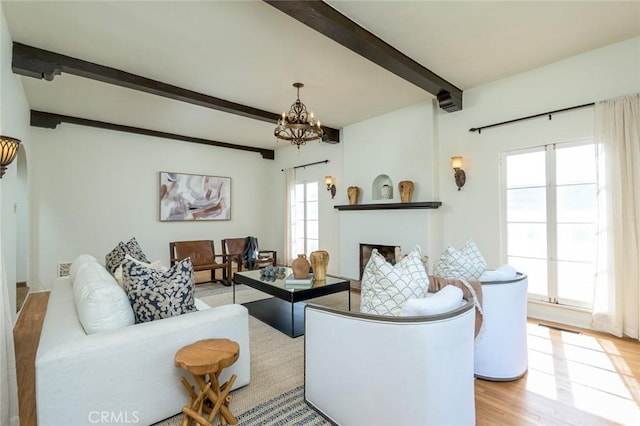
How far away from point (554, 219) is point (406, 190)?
6.01 ft

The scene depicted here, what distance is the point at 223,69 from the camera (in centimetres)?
351

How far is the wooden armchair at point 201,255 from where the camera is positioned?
5457 millimetres

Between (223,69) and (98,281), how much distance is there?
8.51 ft

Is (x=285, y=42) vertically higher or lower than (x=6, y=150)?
higher

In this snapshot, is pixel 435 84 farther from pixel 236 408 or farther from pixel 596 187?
pixel 236 408

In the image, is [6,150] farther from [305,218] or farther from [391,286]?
[305,218]

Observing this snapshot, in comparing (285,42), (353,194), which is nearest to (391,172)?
(353,194)

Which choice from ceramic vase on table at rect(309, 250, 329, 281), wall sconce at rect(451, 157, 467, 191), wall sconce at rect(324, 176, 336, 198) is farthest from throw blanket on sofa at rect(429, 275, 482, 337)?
wall sconce at rect(324, 176, 336, 198)

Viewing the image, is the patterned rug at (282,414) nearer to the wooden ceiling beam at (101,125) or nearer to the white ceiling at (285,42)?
the white ceiling at (285,42)

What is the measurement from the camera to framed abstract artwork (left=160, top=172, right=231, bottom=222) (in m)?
6.18

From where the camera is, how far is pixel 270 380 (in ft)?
7.64

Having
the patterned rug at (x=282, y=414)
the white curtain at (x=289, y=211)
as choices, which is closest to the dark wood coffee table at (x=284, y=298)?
the patterned rug at (x=282, y=414)

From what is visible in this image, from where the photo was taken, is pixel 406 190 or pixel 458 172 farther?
pixel 406 190

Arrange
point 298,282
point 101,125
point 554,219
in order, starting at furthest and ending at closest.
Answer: point 101,125
point 554,219
point 298,282
